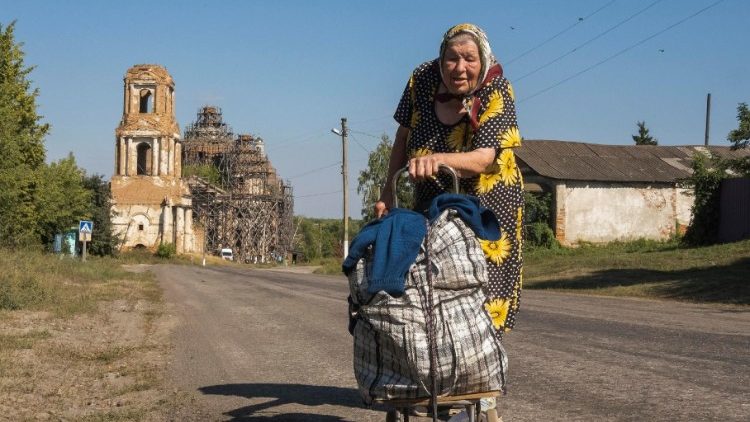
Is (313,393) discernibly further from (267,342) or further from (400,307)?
(267,342)

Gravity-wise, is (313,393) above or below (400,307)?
below

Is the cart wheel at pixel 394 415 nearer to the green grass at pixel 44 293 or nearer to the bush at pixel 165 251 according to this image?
the green grass at pixel 44 293

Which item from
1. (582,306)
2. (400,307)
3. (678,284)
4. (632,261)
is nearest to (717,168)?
(632,261)

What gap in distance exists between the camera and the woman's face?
4414mm

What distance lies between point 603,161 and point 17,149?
29.5m

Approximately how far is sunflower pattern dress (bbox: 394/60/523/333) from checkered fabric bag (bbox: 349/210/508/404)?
491 millimetres

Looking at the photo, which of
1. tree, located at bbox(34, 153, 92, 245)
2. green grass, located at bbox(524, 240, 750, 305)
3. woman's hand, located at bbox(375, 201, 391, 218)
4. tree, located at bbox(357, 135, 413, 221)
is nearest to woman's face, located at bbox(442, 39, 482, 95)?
woman's hand, located at bbox(375, 201, 391, 218)

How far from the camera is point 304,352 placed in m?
9.50

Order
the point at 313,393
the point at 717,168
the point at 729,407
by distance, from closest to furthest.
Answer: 1. the point at 729,407
2. the point at 313,393
3. the point at 717,168

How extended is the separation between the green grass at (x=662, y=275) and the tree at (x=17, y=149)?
15.7 metres

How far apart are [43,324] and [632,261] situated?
790 inches

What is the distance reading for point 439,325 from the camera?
149 inches

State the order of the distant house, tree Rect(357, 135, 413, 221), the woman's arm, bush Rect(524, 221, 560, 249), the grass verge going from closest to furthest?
1. the woman's arm
2. the grass verge
3. bush Rect(524, 221, 560, 249)
4. the distant house
5. tree Rect(357, 135, 413, 221)

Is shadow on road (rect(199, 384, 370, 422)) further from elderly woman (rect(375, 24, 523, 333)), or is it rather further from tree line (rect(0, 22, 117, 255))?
tree line (rect(0, 22, 117, 255))
